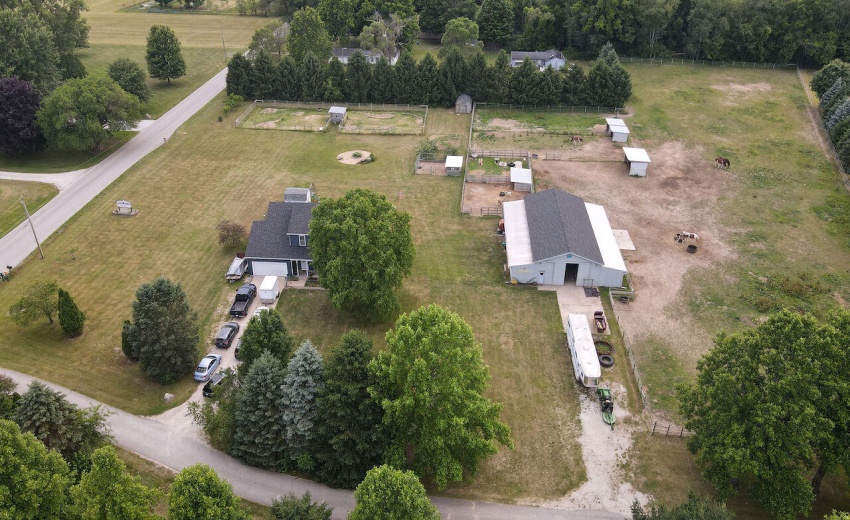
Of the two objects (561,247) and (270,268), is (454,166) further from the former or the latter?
(270,268)

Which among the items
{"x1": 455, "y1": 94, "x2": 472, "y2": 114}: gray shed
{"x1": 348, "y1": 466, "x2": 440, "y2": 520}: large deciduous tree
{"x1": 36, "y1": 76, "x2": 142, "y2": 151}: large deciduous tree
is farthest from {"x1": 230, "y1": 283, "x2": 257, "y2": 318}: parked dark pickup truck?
{"x1": 455, "y1": 94, "x2": 472, "y2": 114}: gray shed

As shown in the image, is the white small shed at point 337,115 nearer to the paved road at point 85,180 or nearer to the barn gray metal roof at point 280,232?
the paved road at point 85,180

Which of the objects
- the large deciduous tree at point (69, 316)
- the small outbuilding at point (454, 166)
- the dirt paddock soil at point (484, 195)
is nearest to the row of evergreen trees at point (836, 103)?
the dirt paddock soil at point (484, 195)

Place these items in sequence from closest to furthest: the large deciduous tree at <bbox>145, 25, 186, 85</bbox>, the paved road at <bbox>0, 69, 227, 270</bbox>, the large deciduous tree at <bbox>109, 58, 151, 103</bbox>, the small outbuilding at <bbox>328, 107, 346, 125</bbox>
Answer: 1. the paved road at <bbox>0, 69, 227, 270</bbox>
2. the large deciduous tree at <bbox>109, 58, 151, 103</bbox>
3. the small outbuilding at <bbox>328, 107, 346, 125</bbox>
4. the large deciduous tree at <bbox>145, 25, 186, 85</bbox>

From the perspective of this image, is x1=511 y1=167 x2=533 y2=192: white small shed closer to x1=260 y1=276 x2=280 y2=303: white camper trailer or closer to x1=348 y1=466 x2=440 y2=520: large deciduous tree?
x1=260 y1=276 x2=280 y2=303: white camper trailer

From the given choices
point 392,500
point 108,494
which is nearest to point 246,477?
point 108,494

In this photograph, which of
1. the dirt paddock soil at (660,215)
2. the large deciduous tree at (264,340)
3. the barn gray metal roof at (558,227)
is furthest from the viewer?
the barn gray metal roof at (558,227)

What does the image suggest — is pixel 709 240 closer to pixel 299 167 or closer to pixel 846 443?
pixel 846 443
